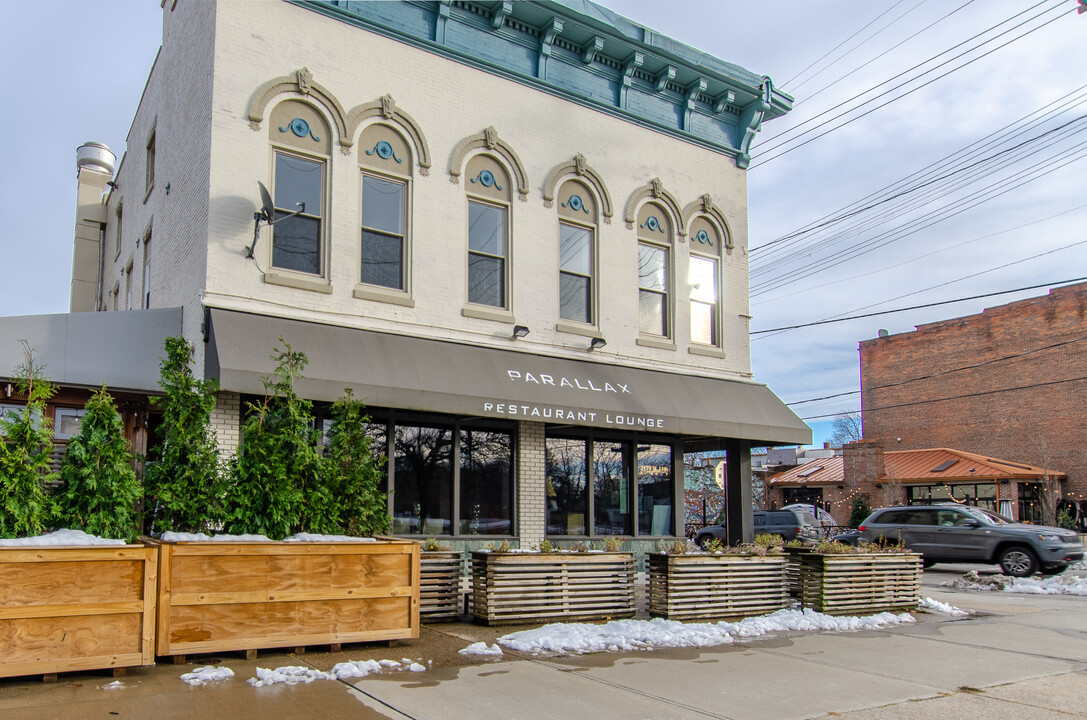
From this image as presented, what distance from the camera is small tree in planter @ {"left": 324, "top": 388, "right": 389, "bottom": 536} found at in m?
9.12

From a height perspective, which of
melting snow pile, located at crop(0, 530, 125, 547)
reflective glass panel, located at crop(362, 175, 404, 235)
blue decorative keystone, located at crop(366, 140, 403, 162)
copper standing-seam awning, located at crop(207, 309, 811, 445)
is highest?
blue decorative keystone, located at crop(366, 140, 403, 162)

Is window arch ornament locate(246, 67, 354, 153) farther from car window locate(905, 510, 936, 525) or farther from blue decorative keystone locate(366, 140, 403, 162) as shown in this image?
car window locate(905, 510, 936, 525)

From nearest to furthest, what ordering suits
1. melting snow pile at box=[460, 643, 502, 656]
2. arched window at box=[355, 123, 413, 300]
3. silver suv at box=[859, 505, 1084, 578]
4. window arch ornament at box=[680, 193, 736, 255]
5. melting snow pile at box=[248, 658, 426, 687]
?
melting snow pile at box=[248, 658, 426, 687] < melting snow pile at box=[460, 643, 502, 656] < arched window at box=[355, 123, 413, 300] < window arch ornament at box=[680, 193, 736, 255] < silver suv at box=[859, 505, 1084, 578]

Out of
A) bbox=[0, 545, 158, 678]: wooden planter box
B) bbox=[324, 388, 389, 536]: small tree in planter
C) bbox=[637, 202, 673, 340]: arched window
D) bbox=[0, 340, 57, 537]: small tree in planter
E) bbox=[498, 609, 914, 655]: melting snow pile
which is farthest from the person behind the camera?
bbox=[637, 202, 673, 340]: arched window

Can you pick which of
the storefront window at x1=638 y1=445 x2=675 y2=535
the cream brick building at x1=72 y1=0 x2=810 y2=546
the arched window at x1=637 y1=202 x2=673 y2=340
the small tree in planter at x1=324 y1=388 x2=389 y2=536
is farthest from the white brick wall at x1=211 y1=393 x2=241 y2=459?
the arched window at x1=637 y1=202 x2=673 y2=340

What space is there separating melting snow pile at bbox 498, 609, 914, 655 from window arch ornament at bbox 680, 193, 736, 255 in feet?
27.9

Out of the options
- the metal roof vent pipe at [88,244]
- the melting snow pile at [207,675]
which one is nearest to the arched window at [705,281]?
the melting snow pile at [207,675]

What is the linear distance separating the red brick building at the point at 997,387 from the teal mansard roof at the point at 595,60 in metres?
23.4

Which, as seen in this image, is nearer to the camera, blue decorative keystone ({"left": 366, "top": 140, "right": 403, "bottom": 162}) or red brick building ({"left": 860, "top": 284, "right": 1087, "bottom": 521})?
blue decorative keystone ({"left": 366, "top": 140, "right": 403, "bottom": 162})

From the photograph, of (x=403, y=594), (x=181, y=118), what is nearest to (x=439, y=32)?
(x=181, y=118)

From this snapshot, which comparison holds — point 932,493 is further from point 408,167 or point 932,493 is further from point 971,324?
point 408,167

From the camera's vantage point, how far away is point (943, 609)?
40.9 ft

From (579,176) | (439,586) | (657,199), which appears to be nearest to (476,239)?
(579,176)

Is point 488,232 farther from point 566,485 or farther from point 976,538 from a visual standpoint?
point 976,538
